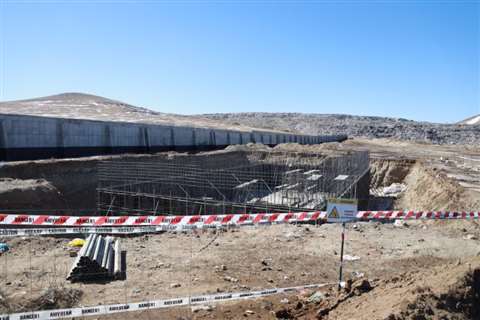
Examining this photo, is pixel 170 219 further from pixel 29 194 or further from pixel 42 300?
pixel 29 194

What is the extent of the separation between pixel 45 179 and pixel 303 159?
17275 mm

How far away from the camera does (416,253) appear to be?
326 inches

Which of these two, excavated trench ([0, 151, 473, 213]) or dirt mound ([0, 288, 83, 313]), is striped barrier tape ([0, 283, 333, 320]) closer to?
dirt mound ([0, 288, 83, 313])

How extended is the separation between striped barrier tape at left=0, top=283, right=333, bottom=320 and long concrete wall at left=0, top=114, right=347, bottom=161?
1340 cm

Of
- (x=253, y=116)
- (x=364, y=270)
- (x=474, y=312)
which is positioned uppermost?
(x=253, y=116)

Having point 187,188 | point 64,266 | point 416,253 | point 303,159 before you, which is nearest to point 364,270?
point 416,253

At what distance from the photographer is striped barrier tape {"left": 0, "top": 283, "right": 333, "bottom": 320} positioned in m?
4.83

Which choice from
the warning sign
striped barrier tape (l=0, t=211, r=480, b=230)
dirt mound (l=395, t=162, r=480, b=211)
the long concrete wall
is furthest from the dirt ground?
the long concrete wall

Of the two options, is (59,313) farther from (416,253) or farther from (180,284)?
(416,253)

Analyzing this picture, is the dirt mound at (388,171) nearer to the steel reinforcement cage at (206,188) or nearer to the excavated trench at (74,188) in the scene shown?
the excavated trench at (74,188)

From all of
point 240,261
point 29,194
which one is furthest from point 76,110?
point 240,261

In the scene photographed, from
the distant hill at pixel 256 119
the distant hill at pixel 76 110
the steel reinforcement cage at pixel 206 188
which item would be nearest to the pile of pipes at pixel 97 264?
the steel reinforcement cage at pixel 206 188

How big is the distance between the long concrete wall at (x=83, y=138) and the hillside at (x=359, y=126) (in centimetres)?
5140

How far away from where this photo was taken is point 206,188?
16375 mm
